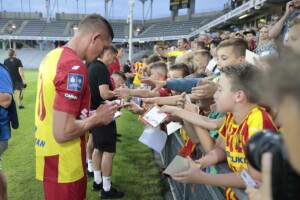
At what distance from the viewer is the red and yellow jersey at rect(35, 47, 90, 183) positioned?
5.25ft

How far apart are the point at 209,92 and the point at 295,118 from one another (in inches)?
64.1

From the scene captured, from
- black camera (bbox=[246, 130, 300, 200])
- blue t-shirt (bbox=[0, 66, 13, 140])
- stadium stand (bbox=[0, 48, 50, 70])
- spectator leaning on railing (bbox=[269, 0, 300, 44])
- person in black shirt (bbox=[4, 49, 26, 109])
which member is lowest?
stadium stand (bbox=[0, 48, 50, 70])

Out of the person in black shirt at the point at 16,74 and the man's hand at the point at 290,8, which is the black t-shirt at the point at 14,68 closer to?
the person in black shirt at the point at 16,74

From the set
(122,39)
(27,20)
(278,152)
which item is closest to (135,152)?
(278,152)

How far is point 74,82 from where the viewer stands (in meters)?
1.60

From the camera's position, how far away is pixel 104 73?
10.2 feet

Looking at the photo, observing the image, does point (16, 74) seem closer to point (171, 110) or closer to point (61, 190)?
point (61, 190)

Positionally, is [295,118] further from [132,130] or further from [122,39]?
[122,39]

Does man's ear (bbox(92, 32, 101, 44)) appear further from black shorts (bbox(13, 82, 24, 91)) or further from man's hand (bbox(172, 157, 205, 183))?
black shorts (bbox(13, 82, 24, 91))

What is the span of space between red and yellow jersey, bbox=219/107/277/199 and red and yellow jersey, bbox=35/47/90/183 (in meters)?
0.98

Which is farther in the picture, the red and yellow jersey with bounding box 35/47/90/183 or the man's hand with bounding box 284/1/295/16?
the man's hand with bounding box 284/1/295/16

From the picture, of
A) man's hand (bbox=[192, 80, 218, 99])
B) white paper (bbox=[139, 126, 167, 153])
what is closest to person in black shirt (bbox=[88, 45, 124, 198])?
white paper (bbox=[139, 126, 167, 153])

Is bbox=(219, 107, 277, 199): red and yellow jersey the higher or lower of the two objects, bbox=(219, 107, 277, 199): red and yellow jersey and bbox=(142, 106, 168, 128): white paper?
the higher

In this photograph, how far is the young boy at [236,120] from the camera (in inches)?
49.9
